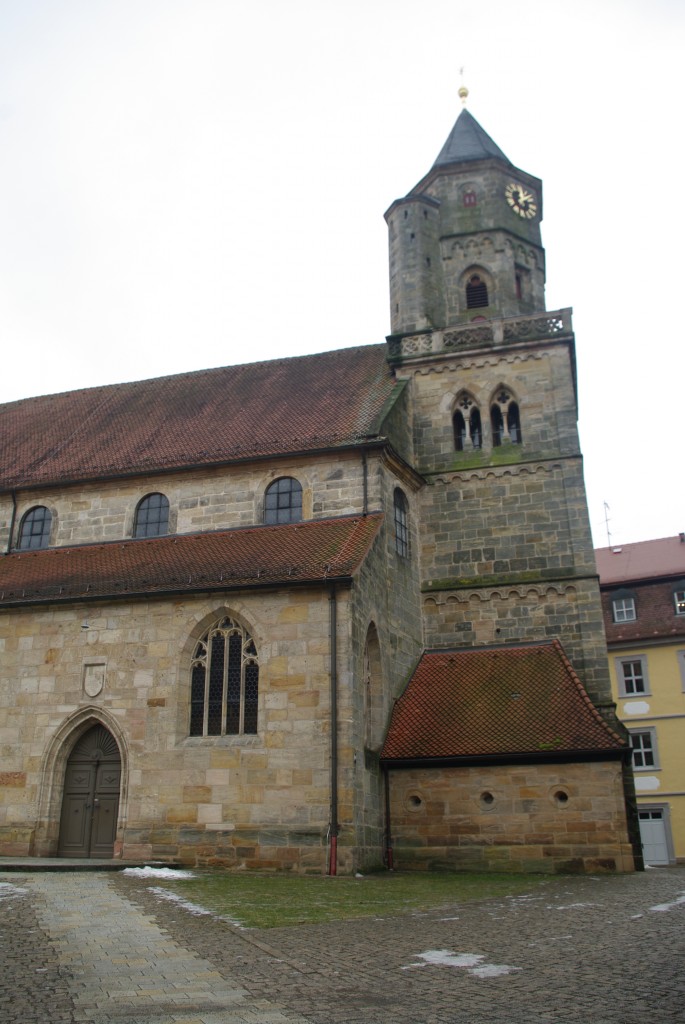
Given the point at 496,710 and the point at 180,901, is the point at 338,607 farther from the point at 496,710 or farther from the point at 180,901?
the point at 180,901

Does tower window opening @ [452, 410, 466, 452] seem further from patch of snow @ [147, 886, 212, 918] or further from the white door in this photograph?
the white door

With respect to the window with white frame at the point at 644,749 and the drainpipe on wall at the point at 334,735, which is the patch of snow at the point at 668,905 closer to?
the drainpipe on wall at the point at 334,735

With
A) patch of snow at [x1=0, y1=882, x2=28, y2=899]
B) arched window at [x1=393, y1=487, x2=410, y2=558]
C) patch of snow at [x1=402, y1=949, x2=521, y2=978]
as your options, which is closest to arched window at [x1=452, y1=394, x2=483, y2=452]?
arched window at [x1=393, y1=487, x2=410, y2=558]

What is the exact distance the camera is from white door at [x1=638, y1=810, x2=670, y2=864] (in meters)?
32.0

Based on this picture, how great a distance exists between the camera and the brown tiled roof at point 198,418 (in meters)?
22.5

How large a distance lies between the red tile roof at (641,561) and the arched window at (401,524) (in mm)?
16416

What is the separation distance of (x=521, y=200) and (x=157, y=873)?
70.4 ft

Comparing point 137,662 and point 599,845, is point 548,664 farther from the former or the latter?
point 137,662

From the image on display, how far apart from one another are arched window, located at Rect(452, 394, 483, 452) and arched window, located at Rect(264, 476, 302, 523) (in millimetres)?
4720

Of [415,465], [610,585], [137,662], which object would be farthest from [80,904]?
[610,585]

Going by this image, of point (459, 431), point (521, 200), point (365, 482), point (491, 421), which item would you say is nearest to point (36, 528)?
point (365, 482)

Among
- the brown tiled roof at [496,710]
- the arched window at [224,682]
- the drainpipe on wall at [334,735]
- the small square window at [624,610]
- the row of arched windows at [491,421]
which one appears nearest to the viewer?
the drainpipe on wall at [334,735]

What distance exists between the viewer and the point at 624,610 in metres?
36.1

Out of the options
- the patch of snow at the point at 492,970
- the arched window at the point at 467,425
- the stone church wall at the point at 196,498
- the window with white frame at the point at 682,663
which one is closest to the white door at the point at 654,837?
the window with white frame at the point at 682,663
